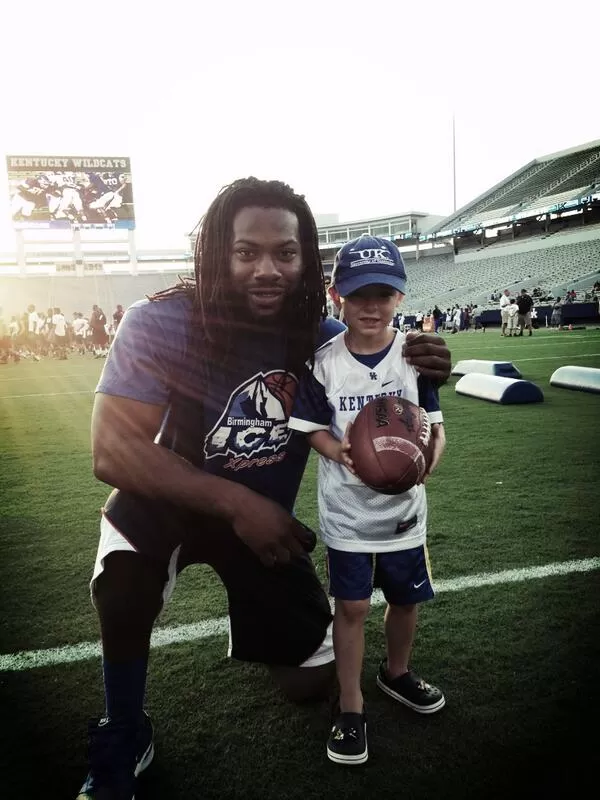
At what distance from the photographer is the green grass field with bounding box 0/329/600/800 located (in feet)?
6.10

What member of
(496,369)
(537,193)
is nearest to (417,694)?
(496,369)

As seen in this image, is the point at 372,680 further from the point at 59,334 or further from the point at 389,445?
the point at 59,334

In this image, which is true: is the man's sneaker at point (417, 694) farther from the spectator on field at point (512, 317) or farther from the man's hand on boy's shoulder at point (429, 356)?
the spectator on field at point (512, 317)

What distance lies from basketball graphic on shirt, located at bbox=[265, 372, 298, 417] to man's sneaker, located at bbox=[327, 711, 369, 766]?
108 cm

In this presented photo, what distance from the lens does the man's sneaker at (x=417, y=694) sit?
213cm

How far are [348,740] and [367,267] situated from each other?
1.59 meters

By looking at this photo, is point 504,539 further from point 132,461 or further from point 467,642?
point 132,461

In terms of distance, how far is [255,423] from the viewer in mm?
2229

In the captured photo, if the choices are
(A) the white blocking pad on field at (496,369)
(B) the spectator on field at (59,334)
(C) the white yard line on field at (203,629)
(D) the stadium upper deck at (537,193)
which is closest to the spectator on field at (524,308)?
(A) the white blocking pad on field at (496,369)

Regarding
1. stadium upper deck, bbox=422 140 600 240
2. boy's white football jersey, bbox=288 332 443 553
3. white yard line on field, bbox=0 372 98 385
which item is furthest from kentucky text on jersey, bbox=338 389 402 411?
stadium upper deck, bbox=422 140 600 240

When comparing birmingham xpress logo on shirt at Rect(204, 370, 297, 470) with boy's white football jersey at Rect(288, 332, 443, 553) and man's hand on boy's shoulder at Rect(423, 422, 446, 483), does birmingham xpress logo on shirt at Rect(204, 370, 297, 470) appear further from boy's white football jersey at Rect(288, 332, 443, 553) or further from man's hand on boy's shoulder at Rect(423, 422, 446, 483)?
man's hand on boy's shoulder at Rect(423, 422, 446, 483)

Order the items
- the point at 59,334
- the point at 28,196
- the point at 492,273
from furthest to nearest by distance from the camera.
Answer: the point at 492,273, the point at 28,196, the point at 59,334

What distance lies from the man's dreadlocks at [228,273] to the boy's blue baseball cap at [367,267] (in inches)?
Result: 8.2

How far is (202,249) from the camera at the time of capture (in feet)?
7.41
